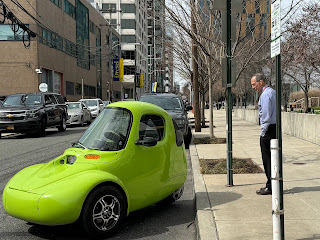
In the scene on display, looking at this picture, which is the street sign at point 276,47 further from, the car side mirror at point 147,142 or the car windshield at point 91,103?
the car windshield at point 91,103

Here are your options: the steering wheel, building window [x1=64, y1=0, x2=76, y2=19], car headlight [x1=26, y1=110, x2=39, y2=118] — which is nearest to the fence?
the steering wheel

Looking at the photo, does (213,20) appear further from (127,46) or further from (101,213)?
(127,46)

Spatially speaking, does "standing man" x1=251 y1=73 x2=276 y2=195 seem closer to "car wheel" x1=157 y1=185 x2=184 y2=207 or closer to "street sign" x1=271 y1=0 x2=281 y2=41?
"car wheel" x1=157 y1=185 x2=184 y2=207

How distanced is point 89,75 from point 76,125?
35279 mm

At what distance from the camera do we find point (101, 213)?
432cm

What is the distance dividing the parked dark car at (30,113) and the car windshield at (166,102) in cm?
499

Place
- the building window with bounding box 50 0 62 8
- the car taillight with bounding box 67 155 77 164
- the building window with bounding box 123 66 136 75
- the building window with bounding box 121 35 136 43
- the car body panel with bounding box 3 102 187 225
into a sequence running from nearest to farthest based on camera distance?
the car body panel with bounding box 3 102 187 225 → the car taillight with bounding box 67 155 77 164 → the building window with bounding box 50 0 62 8 → the building window with bounding box 121 35 136 43 → the building window with bounding box 123 66 136 75

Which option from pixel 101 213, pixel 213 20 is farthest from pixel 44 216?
pixel 213 20

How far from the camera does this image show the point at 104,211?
4344mm

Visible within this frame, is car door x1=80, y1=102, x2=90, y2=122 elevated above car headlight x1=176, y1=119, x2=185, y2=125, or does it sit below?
above

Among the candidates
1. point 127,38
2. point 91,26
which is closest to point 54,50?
point 91,26

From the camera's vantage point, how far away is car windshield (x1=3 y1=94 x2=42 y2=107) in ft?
56.4

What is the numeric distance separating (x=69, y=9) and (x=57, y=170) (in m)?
49.0

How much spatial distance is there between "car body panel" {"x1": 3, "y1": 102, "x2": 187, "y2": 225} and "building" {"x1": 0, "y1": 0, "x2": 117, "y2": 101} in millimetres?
22007
